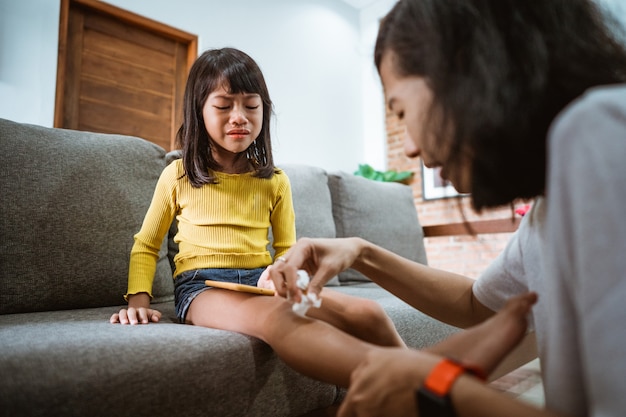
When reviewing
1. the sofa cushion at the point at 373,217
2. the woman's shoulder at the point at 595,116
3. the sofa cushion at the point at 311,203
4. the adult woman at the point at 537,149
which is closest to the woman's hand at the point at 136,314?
the adult woman at the point at 537,149

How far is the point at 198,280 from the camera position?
108 centimetres

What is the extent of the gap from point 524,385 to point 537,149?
1824mm

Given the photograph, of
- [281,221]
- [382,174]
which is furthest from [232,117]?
[382,174]

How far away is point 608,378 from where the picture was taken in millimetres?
383

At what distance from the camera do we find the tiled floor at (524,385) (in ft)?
5.82

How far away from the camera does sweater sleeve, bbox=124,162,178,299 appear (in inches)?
43.3

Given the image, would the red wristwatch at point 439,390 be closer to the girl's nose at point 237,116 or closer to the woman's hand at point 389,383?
the woman's hand at point 389,383

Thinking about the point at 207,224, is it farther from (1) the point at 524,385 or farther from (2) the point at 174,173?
(1) the point at 524,385

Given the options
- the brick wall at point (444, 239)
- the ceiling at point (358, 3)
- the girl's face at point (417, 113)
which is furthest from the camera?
the ceiling at point (358, 3)

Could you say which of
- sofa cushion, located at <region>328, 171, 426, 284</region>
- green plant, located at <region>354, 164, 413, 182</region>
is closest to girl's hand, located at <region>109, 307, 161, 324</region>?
sofa cushion, located at <region>328, 171, 426, 284</region>

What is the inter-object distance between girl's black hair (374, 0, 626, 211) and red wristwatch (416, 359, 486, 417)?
9.0 inches

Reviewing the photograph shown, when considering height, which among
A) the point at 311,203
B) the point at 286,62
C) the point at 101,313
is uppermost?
the point at 286,62

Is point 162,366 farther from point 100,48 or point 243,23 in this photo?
point 243,23

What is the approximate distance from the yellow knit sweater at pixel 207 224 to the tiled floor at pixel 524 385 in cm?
132
